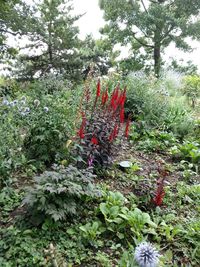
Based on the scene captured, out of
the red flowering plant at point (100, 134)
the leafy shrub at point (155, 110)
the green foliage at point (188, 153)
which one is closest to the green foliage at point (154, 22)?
the leafy shrub at point (155, 110)

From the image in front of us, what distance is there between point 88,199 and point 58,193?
0.51 metres

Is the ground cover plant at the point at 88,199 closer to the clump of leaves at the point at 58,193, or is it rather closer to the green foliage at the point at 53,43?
the clump of leaves at the point at 58,193

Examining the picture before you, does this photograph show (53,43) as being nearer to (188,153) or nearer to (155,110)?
(155,110)

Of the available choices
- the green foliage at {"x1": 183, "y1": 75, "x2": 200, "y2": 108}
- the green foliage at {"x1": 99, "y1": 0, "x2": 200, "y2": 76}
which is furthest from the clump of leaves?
the green foliage at {"x1": 99, "y1": 0, "x2": 200, "y2": 76}

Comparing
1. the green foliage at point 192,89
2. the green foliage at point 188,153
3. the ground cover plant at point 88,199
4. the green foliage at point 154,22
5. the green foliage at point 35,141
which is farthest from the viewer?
the green foliage at point 154,22

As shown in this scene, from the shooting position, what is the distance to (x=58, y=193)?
2.38 metres

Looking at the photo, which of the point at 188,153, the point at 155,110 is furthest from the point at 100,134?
the point at 155,110

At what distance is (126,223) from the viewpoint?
2.61 metres

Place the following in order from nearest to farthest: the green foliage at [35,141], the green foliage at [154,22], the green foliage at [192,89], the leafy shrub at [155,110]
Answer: the green foliage at [35,141]
the leafy shrub at [155,110]
the green foliage at [192,89]
the green foliage at [154,22]

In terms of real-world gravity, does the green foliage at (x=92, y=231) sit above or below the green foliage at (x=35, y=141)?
below

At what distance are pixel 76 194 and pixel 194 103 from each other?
7219mm

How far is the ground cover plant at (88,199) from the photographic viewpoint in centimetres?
228

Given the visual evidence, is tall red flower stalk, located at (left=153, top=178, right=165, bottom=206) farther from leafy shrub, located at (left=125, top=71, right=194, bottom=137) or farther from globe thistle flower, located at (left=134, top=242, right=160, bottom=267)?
leafy shrub, located at (left=125, top=71, right=194, bottom=137)

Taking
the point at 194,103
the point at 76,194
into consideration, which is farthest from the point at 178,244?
the point at 194,103
